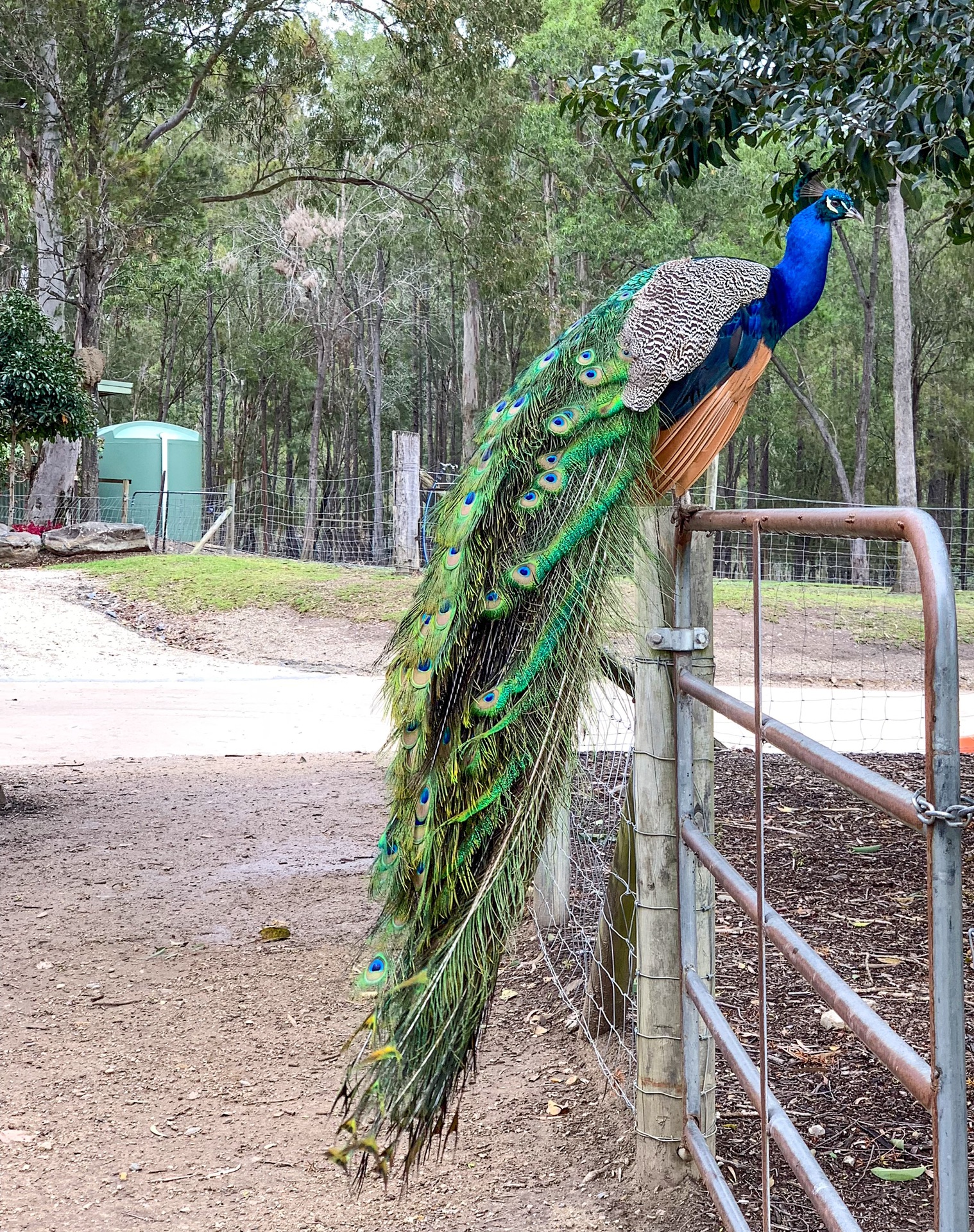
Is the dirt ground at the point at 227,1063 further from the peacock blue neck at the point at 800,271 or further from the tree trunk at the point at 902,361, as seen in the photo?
the tree trunk at the point at 902,361

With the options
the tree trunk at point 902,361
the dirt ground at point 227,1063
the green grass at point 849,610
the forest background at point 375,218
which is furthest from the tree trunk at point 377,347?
the dirt ground at point 227,1063

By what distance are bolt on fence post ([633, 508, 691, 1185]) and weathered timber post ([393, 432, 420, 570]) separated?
41.7 ft

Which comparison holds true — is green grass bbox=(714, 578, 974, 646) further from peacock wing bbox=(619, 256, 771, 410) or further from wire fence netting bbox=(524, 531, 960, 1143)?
peacock wing bbox=(619, 256, 771, 410)

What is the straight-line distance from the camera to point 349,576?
48.2 ft

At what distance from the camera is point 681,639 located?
240 centimetres

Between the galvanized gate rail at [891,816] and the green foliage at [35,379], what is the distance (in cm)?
1536

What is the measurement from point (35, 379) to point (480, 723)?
15327mm

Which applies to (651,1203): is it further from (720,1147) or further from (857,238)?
(857,238)

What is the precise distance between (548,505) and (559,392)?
1.33 ft

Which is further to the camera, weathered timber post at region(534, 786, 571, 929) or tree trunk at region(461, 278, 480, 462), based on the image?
tree trunk at region(461, 278, 480, 462)

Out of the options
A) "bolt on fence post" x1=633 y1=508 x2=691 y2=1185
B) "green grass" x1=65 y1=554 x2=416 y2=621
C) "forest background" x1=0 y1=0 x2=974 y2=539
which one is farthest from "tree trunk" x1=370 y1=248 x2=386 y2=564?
"bolt on fence post" x1=633 y1=508 x2=691 y2=1185

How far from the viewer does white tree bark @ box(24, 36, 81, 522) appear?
19156 millimetres

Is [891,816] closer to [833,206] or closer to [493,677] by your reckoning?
[493,677]

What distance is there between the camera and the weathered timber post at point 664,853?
8.00 ft
